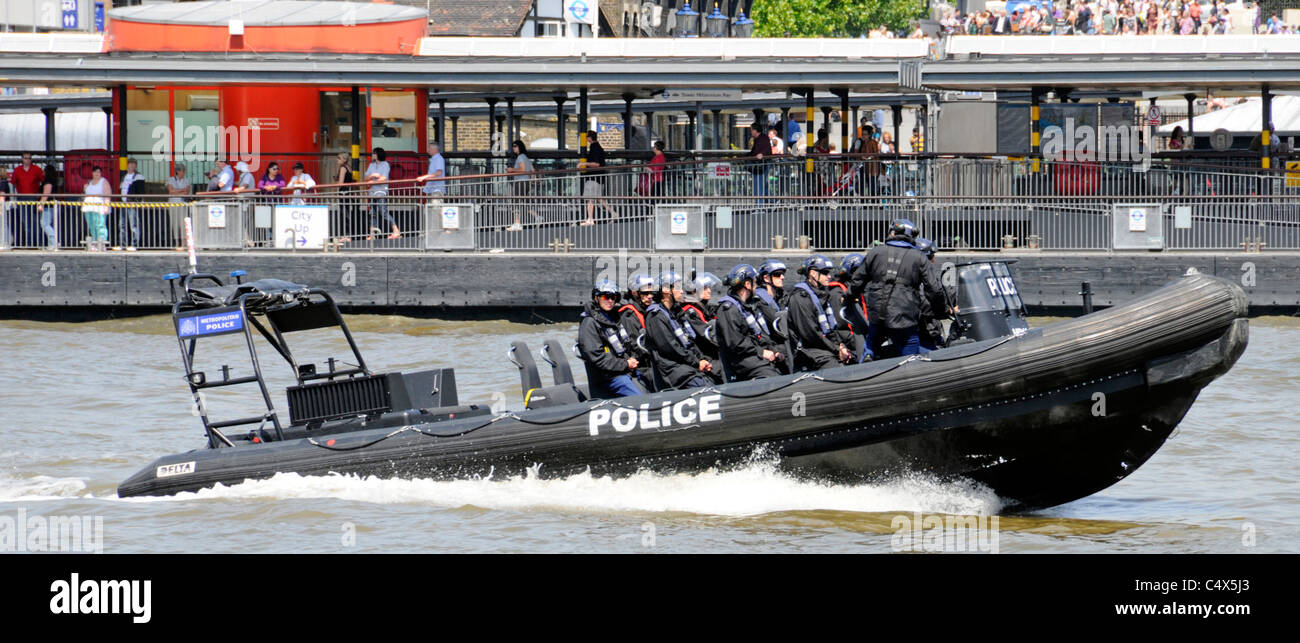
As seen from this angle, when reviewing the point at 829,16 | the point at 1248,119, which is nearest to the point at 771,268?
the point at 1248,119

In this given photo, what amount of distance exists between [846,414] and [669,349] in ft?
5.60

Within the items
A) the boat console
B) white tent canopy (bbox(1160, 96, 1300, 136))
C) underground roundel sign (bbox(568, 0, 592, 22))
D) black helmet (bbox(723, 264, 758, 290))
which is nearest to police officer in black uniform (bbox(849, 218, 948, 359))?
black helmet (bbox(723, 264, 758, 290))

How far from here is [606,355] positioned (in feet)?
40.8

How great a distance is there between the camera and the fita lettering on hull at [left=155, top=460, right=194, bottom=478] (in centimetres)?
1198

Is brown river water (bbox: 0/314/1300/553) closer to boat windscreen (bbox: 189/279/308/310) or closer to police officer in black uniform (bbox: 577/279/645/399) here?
police officer in black uniform (bbox: 577/279/645/399)

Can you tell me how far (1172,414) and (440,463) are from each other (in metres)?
4.88

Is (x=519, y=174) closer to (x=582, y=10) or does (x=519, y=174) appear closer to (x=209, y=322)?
(x=209, y=322)

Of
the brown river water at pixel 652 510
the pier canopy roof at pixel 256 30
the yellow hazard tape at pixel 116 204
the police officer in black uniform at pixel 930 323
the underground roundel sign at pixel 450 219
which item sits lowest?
the brown river water at pixel 652 510

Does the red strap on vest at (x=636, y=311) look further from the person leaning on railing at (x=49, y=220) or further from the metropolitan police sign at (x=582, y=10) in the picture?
the metropolitan police sign at (x=582, y=10)

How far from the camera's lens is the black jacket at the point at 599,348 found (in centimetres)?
1239

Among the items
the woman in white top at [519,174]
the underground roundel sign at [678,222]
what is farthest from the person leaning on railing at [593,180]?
the underground roundel sign at [678,222]

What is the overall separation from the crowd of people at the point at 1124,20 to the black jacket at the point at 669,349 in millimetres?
26824
